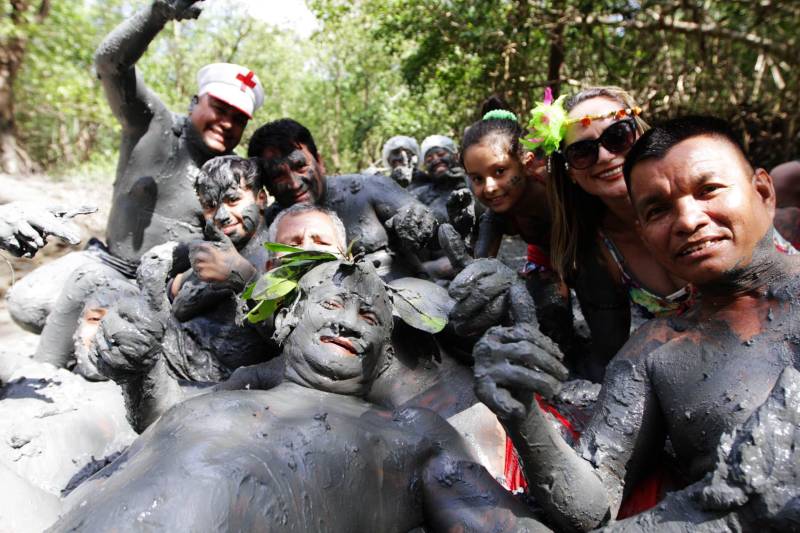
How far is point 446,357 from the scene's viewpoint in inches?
107

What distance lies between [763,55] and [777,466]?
9.46 meters

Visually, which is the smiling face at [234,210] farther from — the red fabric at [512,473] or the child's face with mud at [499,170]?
the red fabric at [512,473]

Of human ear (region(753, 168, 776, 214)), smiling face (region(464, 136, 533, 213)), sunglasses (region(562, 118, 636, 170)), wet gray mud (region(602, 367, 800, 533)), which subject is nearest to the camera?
wet gray mud (region(602, 367, 800, 533))

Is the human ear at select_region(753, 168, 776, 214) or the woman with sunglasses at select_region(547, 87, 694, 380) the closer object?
the human ear at select_region(753, 168, 776, 214)

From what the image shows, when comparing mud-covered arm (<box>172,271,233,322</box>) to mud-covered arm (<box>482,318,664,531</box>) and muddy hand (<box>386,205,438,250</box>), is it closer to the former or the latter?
muddy hand (<box>386,205,438,250</box>)

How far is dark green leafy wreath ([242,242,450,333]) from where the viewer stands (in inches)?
91.7

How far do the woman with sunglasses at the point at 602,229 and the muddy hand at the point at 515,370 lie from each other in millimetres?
1174

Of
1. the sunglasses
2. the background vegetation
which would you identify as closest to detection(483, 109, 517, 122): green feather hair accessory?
the sunglasses

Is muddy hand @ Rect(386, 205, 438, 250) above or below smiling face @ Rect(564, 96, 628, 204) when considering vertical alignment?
below

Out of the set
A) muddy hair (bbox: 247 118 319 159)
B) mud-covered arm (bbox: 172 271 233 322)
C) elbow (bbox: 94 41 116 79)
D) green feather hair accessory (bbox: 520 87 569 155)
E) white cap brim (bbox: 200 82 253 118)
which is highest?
green feather hair accessory (bbox: 520 87 569 155)

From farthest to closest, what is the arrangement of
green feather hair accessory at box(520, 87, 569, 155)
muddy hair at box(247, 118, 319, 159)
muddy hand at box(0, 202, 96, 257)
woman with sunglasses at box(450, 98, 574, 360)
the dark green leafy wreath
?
muddy hair at box(247, 118, 319, 159) < woman with sunglasses at box(450, 98, 574, 360) < green feather hair accessory at box(520, 87, 569, 155) < the dark green leafy wreath < muddy hand at box(0, 202, 96, 257)

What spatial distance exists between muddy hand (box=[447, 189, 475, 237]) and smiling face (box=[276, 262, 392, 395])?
1.27m

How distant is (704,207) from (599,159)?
0.87m

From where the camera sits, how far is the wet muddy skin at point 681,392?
1.57m
